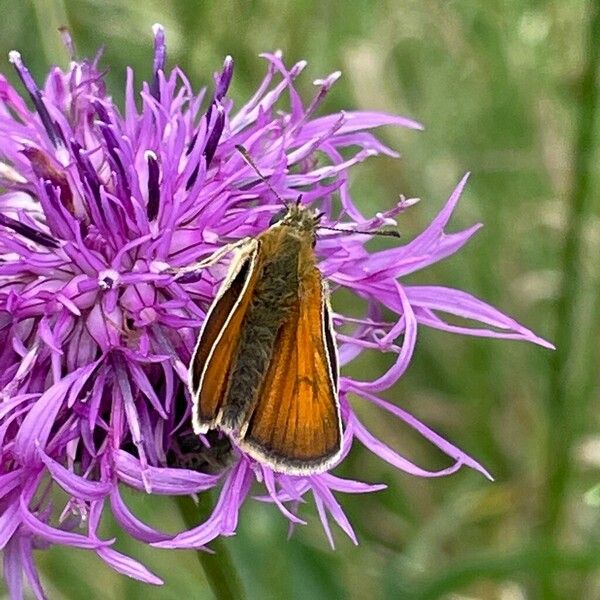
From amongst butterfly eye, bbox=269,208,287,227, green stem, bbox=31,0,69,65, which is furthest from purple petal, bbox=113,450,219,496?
green stem, bbox=31,0,69,65

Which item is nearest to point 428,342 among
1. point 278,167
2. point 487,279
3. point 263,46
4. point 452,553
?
point 487,279

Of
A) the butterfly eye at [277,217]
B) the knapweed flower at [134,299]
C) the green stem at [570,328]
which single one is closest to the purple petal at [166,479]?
the knapweed flower at [134,299]

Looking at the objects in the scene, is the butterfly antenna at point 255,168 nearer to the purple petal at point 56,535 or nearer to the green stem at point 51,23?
the purple petal at point 56,535

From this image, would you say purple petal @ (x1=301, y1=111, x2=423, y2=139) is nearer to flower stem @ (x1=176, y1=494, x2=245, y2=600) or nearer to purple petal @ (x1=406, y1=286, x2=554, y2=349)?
purple petal @ (x1=406, y1=286, x2=554, y2=349)

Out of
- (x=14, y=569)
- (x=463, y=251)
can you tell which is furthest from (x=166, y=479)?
(x=463, y=251)

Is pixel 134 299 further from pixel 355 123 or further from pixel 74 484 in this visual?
pixel 355 123
